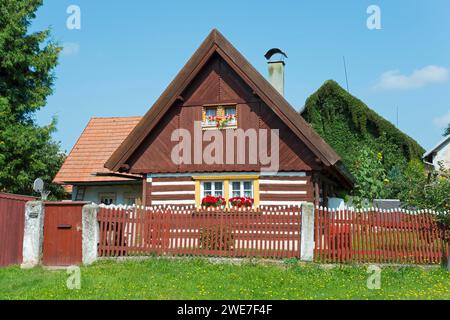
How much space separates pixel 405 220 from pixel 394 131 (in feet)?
69.5

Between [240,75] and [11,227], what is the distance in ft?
26.5

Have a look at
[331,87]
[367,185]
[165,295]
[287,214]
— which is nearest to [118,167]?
[287,214]

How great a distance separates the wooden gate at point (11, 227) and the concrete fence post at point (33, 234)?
32 centimetres

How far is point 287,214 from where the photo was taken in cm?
1282

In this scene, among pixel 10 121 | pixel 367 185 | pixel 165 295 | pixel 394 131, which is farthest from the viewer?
pixel 394 131

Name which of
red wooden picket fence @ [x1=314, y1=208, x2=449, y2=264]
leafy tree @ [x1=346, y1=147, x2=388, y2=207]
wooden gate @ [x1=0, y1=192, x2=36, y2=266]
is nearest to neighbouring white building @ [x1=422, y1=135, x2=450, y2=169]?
leafy tree @ [x1=346, y1=147, x2=388, y2=207]

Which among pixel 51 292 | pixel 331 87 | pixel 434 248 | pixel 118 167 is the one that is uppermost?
pixel 331 87

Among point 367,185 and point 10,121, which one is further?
point 367,185

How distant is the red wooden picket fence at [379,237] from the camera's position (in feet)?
39.5

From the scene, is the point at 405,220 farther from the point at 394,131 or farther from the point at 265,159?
the point at 394,131

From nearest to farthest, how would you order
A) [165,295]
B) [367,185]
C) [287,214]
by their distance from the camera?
[165,295] → [287,214] → [367,185]

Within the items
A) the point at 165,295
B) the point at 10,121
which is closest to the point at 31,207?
the point at 165,295

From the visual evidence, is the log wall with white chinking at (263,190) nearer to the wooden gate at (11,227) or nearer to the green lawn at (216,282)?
the green lawn at (216,282)

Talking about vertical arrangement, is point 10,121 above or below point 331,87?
below
